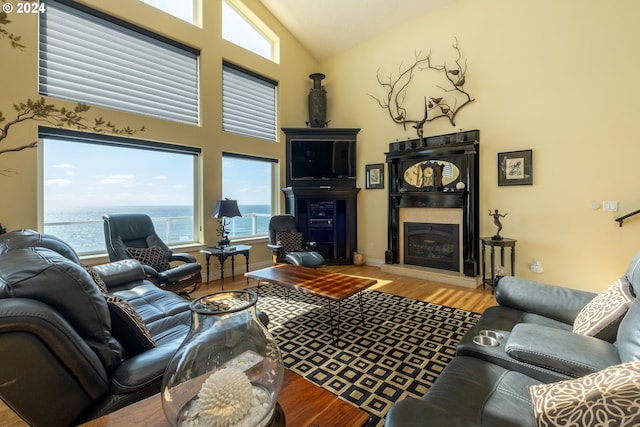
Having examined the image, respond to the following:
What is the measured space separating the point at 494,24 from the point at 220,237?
527 centimetres

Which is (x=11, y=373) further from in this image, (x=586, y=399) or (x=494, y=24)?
(x=494, y=24)

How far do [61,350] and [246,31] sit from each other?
569 centimetres

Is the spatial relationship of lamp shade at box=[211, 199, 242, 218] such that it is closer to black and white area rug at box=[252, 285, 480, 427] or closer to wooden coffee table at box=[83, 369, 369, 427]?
black and white area rug at box=[252, 285, 480, 427]

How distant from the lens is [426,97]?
15.8 ft

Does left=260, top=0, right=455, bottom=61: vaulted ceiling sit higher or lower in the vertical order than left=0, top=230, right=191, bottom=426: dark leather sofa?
higher

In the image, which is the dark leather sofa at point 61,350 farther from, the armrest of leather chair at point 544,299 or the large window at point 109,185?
the large window at point 109,185

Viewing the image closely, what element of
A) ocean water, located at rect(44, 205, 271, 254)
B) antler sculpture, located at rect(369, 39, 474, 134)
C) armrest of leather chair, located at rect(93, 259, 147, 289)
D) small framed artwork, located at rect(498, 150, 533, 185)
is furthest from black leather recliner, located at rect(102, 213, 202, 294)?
small framed artwork, located at rect(498, 150, 533, 185)

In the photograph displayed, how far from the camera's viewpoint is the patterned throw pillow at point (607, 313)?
4.61 ft

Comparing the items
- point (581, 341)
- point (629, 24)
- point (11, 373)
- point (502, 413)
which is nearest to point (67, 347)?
point (11, 373)

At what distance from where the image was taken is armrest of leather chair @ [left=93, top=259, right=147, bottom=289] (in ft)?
8.15

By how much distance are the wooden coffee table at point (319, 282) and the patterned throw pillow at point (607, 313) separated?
5.18 feet

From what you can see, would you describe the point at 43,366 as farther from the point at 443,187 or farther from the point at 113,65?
the point at 443,187

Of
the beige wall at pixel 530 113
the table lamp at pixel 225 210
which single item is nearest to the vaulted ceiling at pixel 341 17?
the beige wall at pixel 530 113

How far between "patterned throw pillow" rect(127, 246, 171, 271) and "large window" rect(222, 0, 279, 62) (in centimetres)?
361
